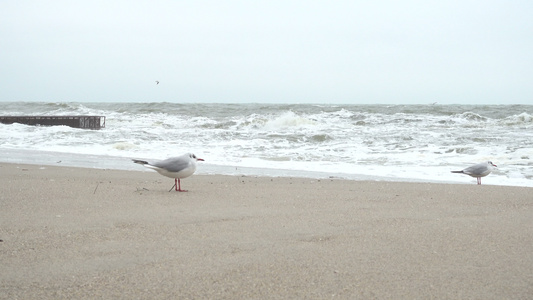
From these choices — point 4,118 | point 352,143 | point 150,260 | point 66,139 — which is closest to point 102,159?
point 66,139

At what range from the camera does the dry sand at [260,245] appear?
2.24 m

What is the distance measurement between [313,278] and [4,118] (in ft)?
74.3

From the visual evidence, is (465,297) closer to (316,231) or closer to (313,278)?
(313,278)

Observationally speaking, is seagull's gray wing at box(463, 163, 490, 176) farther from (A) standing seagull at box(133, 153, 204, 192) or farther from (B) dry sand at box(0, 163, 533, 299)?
(A) standing seagull at box(133, 153, 204, 192)

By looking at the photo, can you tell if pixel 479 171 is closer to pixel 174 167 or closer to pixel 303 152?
pixel 174 167

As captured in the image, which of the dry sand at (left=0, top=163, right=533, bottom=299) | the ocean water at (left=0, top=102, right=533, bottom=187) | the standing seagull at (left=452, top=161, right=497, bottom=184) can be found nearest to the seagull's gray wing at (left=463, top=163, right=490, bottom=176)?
the standing seagull at (left=452, top=161, right=497, bottom=184)

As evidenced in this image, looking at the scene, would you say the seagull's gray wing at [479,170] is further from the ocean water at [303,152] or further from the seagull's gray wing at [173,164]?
the seagull's gray wing at [173,164]

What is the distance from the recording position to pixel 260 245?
2941 mm

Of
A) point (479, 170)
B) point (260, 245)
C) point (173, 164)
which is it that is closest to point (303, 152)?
point (479, 170)

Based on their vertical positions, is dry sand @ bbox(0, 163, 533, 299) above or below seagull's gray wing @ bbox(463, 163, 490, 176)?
below

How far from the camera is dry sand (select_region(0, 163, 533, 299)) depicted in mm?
2236

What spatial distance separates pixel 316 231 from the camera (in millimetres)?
3322

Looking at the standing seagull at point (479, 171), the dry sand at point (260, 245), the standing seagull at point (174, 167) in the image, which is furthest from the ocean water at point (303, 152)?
the dry sand at point (260, 245)

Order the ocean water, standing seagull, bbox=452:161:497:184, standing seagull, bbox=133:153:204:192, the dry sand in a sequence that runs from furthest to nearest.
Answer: the ocean water, standing seagull, bbox=452:161:497:184, standing seagull, bbox=133:153:204:192, the dry sand
